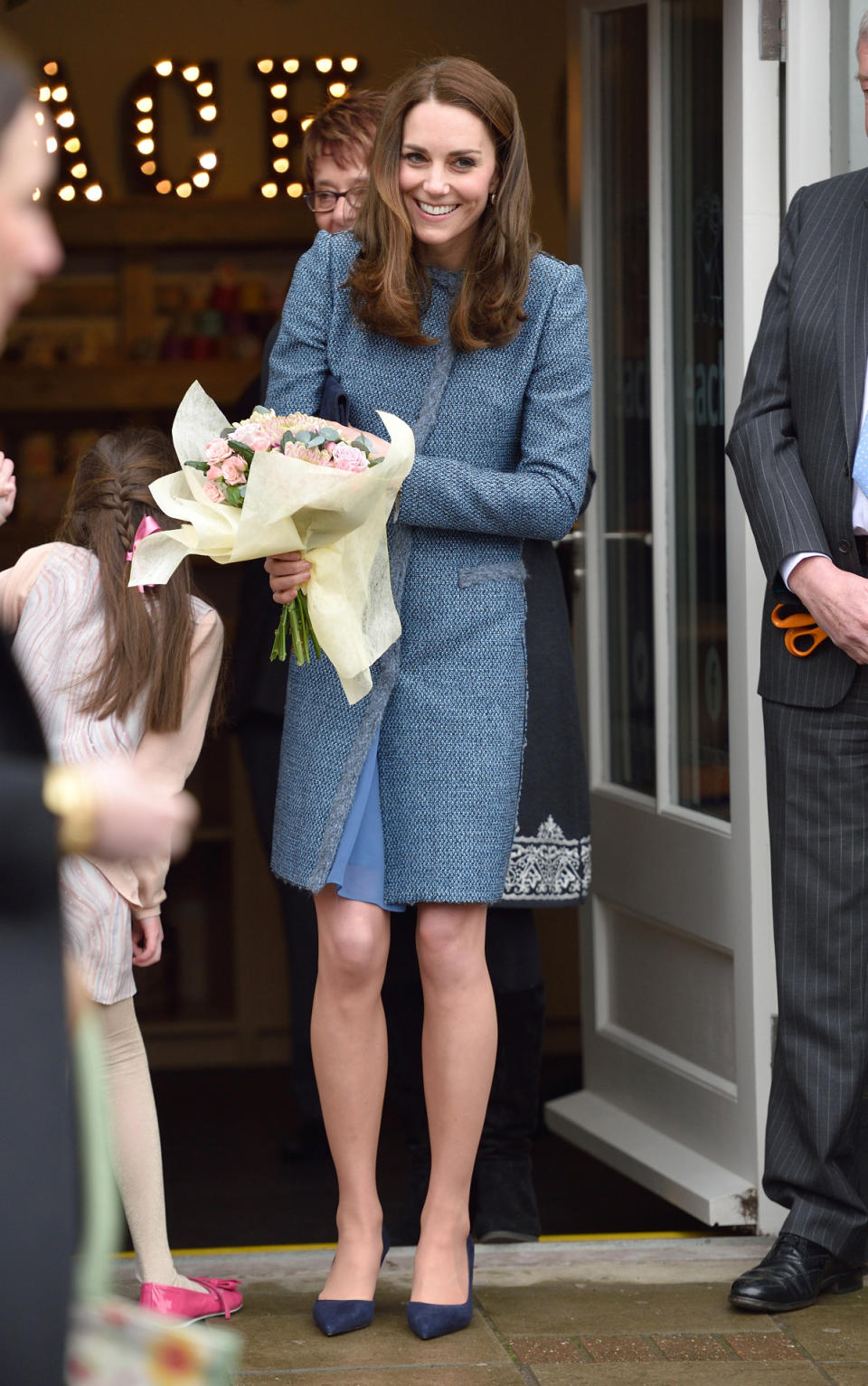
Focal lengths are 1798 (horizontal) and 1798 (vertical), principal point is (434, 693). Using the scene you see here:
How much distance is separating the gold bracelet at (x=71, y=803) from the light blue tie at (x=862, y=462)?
1.55 meters

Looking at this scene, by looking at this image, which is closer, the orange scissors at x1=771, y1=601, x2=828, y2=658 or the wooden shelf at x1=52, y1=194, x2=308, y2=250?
the orange scissors at x1=771, y1=601, x2=828, y2=658

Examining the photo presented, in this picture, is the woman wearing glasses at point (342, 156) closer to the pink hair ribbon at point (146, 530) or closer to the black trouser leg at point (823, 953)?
the pink hair ribbon at point (146, 530)

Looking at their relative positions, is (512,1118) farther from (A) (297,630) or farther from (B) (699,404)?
(B) (699,404)

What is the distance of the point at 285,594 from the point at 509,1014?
966 millimetres

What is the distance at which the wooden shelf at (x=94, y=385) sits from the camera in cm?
552

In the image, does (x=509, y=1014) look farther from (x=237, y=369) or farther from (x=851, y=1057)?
(x=237, y=369)

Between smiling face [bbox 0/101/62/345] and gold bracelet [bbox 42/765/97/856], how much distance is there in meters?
0.26

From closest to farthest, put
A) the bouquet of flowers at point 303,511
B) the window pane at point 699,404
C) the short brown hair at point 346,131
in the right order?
the bouquet of flowers at point 303,511
the short brown hair at point 346,131
the window pane at point 699,404

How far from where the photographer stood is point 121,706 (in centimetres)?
238

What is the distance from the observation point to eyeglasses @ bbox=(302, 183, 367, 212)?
2.78 m

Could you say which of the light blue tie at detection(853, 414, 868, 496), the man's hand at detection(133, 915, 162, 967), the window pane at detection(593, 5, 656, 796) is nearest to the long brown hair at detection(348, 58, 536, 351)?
the light blue tie at detection(853, 414, 868, 496)

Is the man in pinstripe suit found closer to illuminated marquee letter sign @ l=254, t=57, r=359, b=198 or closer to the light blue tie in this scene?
the light blue tie

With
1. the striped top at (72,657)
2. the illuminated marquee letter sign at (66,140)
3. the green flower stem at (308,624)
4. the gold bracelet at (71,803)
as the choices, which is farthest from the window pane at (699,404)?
the illuminated marquee letter sign at (66,140)

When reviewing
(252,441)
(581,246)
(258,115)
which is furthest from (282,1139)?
(258,115)
